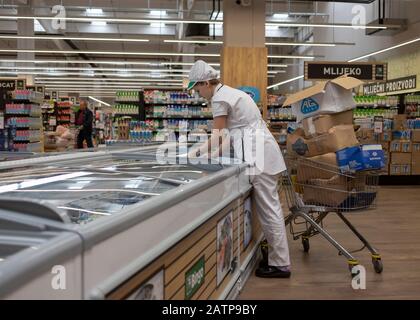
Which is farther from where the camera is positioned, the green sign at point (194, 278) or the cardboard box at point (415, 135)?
the cardboard box at point (415, 135)

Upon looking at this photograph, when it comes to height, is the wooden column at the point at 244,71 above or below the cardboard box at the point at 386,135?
above

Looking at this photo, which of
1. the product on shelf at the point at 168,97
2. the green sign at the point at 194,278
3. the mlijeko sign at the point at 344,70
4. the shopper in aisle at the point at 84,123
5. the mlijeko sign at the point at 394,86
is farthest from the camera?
the shopper in aisle at the point at 84,123

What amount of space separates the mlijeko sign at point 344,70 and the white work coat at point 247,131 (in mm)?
7338

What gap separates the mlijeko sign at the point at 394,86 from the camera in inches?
591

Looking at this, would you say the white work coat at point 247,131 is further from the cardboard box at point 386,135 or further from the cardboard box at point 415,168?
the cardboard box at point 415,168

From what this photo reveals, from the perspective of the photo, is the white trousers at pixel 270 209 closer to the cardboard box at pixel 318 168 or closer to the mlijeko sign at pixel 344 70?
the cardboard box at pixel 318 168

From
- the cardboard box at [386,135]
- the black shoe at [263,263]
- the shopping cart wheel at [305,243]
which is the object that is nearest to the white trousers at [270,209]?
the black shoe at [263,263]

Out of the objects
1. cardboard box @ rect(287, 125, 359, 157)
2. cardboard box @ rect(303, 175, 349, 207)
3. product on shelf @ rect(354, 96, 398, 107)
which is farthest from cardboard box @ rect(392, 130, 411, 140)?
cardboard box @ rect(303, 175, 349, 207)

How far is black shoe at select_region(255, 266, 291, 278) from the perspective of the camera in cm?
388

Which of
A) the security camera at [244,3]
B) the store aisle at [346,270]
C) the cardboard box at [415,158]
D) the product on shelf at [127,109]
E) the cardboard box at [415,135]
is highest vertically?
the security camera at [244,3]

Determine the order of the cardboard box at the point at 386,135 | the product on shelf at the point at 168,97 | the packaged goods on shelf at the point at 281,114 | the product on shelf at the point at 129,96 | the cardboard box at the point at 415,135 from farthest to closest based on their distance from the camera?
the product on shelf at the point at 129,96, the packaged goods on shelf at the point at 281,114, the product on shelf at the point at 168,97, the cardboard box at the point at 386,135, the cardboard box at the point at 415,135

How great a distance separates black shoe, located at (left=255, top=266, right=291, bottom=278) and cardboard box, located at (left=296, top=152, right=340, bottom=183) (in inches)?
28.0
